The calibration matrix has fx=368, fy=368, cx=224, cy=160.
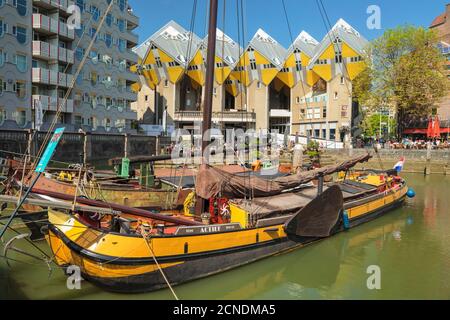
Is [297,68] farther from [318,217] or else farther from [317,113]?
[318,217]

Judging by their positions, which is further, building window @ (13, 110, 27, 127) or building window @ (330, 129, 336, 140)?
building window @ (330, 129, 336, 140)

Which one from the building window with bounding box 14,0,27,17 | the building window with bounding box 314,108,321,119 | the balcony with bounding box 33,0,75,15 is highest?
the balcony with bounding box 33,0,75,15

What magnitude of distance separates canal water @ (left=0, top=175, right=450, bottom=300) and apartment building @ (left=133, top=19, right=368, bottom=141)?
46.0 meters

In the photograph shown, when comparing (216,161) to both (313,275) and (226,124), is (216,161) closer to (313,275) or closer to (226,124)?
(313,275)

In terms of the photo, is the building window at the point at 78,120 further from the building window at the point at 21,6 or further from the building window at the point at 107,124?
the building window at the point at 21,6

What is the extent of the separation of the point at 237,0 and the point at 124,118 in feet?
111

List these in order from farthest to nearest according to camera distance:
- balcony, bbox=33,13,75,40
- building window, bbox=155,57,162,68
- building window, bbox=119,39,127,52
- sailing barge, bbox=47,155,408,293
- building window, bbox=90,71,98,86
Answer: building window, bbox=155,57,162,68 < building window, bbox=119,39,127,52 < building window, bbox=90,71,98,86 < balcony, bbox=33,13,75,40 < sailing barge, bbox=47,155,408,293

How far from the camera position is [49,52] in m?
32.2

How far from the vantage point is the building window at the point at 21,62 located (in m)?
29.9

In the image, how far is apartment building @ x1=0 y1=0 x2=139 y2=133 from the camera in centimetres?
2916

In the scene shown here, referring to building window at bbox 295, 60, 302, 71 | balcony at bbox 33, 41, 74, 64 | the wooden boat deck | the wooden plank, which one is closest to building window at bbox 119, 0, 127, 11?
balcony at bbox 33, 41, 74, 64

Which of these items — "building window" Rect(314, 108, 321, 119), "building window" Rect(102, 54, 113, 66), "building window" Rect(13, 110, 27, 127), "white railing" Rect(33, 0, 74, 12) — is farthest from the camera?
"building window" Rect(314, 108, 321, 119)

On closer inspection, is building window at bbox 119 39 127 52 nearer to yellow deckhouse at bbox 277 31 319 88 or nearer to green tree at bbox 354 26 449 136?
green tree at bbox 354 26 449 136
